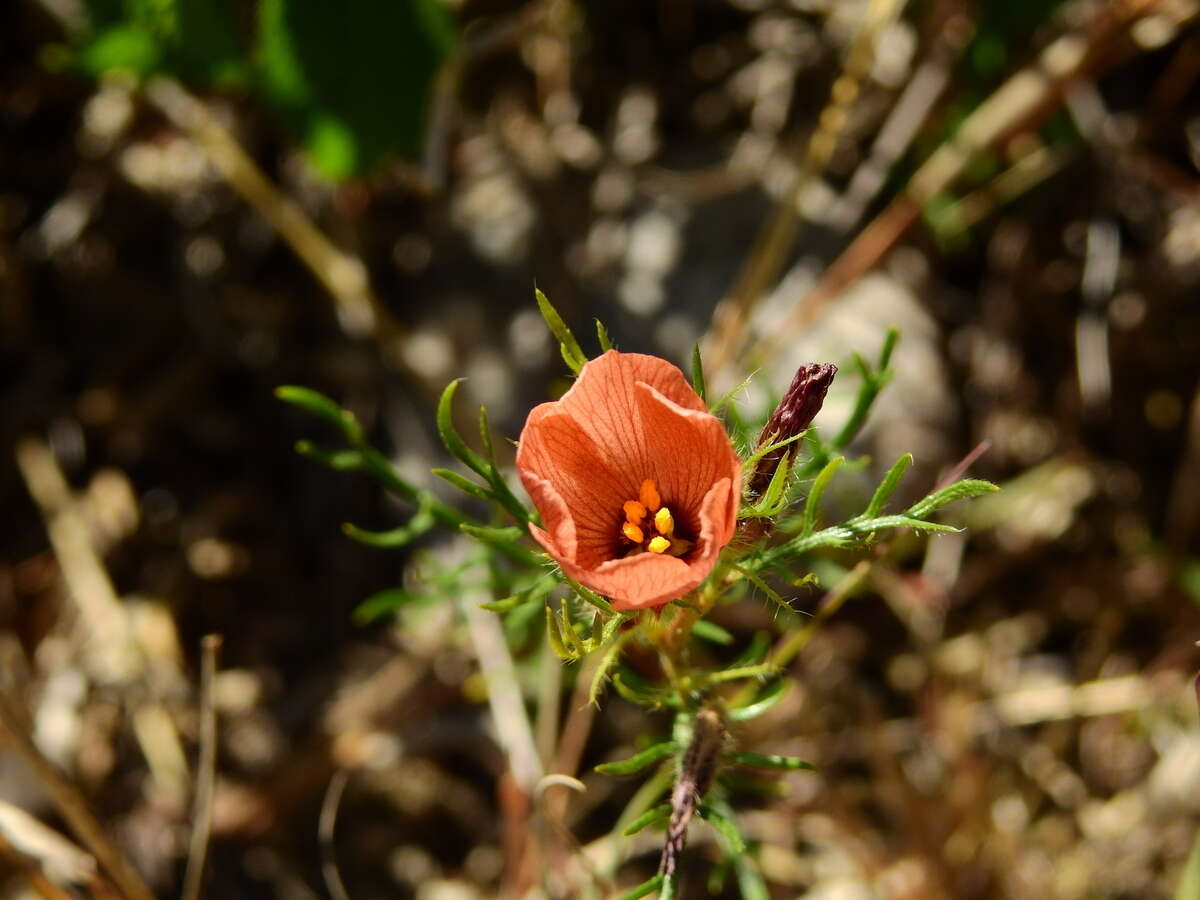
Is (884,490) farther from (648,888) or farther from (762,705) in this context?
(648,888)

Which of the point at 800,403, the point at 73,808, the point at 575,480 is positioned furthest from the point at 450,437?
the point at 73,808

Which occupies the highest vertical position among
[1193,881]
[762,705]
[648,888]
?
[762,705]

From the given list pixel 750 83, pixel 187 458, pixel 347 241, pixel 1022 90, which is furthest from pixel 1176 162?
pixel 187 458

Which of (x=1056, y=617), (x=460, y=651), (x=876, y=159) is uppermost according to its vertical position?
(x=876, y=159)

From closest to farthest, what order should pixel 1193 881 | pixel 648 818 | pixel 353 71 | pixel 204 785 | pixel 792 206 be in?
pixel 648 818 < pixel 1193 881 < pixel 204 785 < pixel 353 71 < pixel 792 206

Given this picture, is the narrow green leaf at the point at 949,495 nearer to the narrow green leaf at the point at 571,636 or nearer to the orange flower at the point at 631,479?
the orange flower at the point at 631,479

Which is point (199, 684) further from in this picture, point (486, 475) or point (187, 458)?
point (486, 475)

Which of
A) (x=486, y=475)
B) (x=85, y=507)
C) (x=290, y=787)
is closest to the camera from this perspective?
(x=486, y=475)

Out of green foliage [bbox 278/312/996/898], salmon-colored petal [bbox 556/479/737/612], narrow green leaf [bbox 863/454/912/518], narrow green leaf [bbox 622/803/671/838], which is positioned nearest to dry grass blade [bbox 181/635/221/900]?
green foliage [bbox 278/312/996/898]
